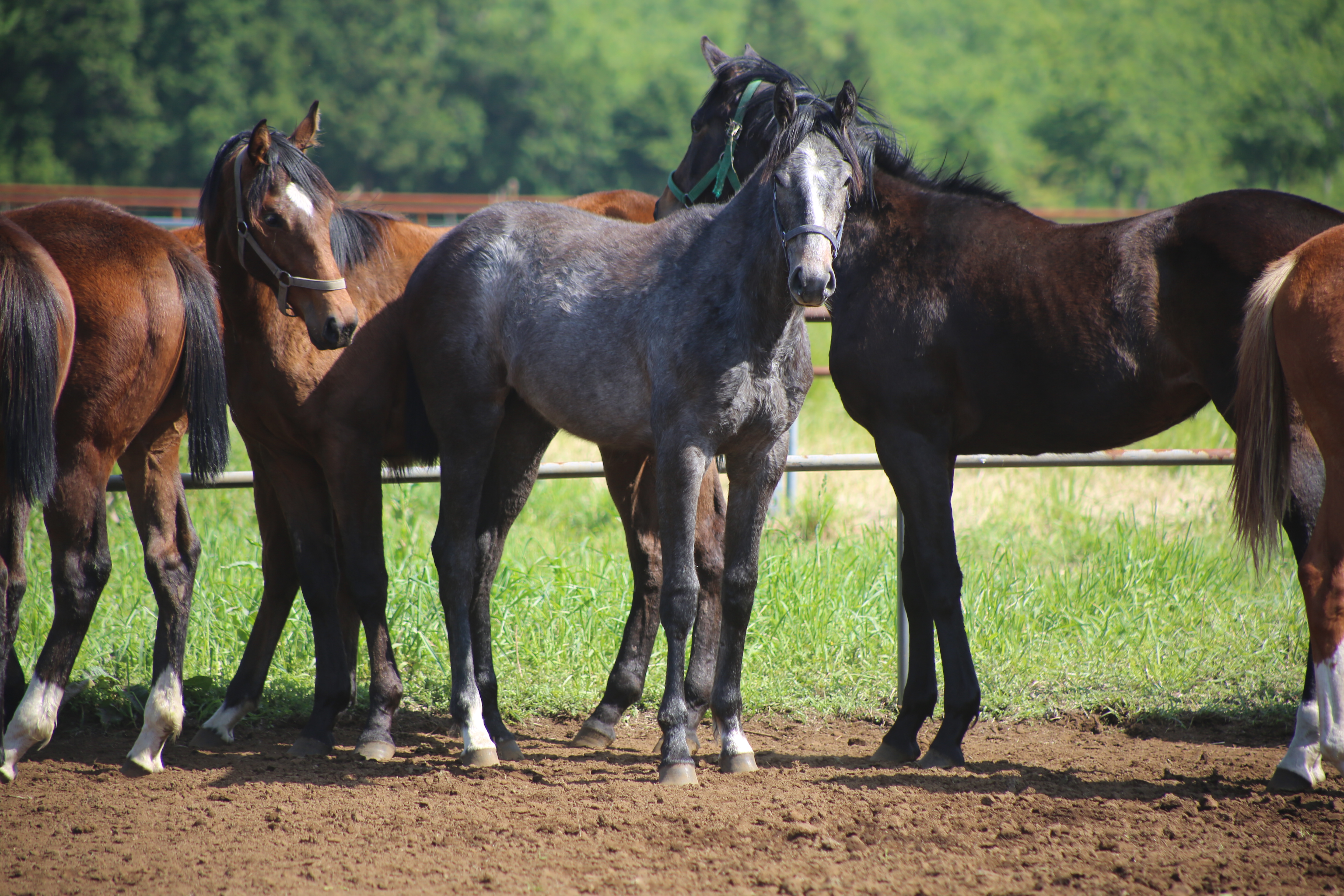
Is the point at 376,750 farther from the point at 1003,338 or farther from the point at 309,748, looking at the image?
the point at 1003,338

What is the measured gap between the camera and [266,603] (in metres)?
4.34

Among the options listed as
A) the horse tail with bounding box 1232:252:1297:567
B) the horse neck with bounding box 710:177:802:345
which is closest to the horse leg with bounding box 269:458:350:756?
the horse neck with bounding box 710:177:802:345

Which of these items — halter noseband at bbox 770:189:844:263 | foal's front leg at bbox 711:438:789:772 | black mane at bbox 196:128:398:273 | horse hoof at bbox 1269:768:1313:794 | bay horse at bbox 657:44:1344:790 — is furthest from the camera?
black mane at bbox 196:128:398:273

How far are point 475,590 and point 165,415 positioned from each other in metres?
1.36

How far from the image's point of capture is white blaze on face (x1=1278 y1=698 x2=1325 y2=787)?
339 cm

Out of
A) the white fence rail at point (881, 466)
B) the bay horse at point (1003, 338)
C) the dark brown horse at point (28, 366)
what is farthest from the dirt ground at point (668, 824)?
the dark brown horse at point (28, 366)

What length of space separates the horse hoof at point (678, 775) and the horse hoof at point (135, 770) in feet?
6.19

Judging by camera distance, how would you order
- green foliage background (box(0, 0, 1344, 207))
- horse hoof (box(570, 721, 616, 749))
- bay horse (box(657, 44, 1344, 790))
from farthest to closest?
green foliage background (box(0, 0, 1344, 207)), horse hoof (box(570, 721, 616, 749)), bay horse (box(657, 44, 1344, 790))

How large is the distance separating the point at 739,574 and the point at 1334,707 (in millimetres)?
1901

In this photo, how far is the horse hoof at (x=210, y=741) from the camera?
13.5 ft

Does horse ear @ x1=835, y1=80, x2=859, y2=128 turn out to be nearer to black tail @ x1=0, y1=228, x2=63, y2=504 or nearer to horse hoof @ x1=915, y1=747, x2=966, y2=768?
horse hoof @ x1=915, y1=747, x2=966, y2=768

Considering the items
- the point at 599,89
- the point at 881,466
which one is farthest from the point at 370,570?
the point at 599,89

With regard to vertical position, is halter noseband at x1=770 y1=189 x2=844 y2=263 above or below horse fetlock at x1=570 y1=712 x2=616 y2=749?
above

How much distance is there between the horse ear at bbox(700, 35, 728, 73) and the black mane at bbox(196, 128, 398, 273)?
1.83 metres
